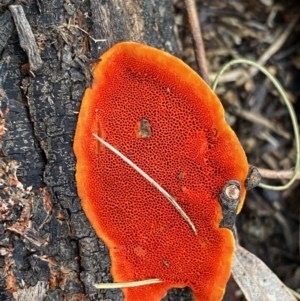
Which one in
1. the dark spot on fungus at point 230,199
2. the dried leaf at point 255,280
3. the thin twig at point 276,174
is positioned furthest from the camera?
the thin twig at point 276,174

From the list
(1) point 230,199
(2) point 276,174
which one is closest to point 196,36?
(2) point 276,174

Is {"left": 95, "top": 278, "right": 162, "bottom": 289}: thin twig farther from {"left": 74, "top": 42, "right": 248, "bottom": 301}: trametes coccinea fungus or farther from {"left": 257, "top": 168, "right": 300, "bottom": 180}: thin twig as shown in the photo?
{"left": 257, "top": 168, "right": 300, "bottom": 180}: thin twig

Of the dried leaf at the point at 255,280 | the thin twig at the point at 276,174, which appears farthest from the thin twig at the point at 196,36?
the dried leaf at the point at 255,280

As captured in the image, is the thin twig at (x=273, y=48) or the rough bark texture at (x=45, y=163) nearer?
the rough bark texture at (x=45, y=163)

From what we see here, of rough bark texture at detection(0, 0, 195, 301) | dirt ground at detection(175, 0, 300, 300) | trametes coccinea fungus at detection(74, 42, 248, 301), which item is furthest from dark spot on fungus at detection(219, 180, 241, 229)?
dirt ground at detection(175, 0, 300, 300)

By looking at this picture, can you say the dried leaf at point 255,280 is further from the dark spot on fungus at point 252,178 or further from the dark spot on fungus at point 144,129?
the dark spot on fungus at point 144,129

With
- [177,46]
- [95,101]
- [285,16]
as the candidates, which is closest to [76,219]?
[95,101]

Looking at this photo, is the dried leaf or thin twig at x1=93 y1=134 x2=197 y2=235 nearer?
thin twig at x1=93 y1=134 x2=197 y2=235
